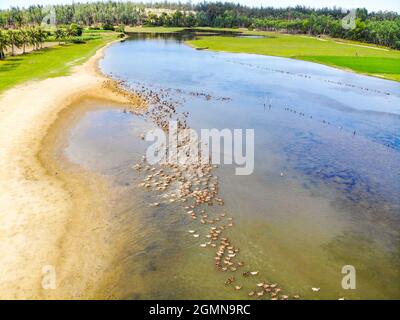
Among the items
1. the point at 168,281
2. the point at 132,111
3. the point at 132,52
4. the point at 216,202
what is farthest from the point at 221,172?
the point at 132,52

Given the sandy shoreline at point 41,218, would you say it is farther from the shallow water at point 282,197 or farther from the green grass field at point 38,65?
the green grass field at point 38,65

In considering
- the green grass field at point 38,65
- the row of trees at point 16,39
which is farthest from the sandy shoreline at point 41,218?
the row of trees at point 16,39

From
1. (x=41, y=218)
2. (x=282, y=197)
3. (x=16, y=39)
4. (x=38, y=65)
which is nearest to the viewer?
(x=41, y=218)

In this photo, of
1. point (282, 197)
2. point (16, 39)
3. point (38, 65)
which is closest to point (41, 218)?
point (282, 197)

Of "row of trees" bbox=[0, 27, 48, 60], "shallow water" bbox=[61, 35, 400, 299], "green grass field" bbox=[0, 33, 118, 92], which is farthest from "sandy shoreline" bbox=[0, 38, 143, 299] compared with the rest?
"row of trees" bbox=[0, 27, 48, 60]

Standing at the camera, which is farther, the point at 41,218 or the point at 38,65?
the point at 38,65

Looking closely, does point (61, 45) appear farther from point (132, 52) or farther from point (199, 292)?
point (199, 292)

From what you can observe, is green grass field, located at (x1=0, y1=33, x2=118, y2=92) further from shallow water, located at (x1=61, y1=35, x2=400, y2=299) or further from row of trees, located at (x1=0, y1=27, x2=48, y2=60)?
shallow water, located at (x1=61, y1=35, x2=400, y2=299)

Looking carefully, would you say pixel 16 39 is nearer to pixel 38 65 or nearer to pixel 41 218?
pixel 38 65
